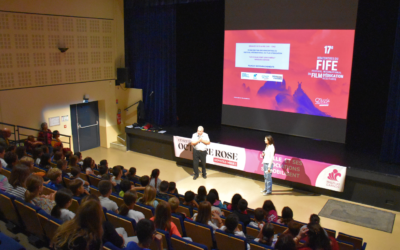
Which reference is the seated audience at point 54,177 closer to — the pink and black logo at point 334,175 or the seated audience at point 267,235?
the seated audience at point 267,235

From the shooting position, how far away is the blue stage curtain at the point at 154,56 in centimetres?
1092

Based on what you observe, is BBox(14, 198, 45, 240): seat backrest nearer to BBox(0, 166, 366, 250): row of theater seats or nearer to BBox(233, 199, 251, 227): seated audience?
BBox(0, 166, 366, 250): row of theater seats

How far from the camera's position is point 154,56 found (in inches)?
443

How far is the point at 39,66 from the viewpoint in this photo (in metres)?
9.44

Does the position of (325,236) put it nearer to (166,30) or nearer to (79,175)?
(79,175)

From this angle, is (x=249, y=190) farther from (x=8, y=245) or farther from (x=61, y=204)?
(x=8, y=245)

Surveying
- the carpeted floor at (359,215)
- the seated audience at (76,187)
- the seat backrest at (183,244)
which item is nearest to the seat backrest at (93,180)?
the seated audience at (76,187)

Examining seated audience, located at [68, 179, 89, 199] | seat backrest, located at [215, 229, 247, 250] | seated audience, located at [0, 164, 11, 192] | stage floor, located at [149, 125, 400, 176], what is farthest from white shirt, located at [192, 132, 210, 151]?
seated audience, located at [0, 164, 11, 192]

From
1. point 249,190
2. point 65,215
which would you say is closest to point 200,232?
point 65,215

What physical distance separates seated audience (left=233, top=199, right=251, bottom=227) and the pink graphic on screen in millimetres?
5185

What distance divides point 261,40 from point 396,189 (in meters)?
4.92

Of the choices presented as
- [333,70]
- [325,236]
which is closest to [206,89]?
[333,70]

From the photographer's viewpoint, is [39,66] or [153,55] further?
[153,55]

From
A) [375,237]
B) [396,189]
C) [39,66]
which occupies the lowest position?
[375,237]
